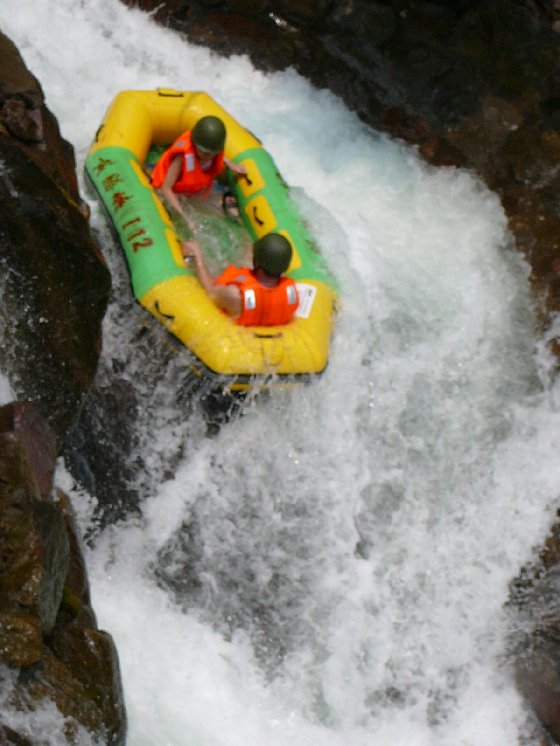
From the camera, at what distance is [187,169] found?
6.80m

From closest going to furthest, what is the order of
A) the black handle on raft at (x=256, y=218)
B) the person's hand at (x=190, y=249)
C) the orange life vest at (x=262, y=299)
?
the orange life vest at (x=262, y=299), the person's hand at (x=190, y=249), the black handle on raft at (x=256, y=218)

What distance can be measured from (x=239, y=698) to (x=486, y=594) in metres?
1.71

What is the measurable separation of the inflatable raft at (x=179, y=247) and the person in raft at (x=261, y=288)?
0.22 feet

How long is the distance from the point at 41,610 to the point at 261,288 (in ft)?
8.56

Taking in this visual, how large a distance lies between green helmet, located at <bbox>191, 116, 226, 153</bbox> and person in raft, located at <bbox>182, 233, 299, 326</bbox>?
2.91ft

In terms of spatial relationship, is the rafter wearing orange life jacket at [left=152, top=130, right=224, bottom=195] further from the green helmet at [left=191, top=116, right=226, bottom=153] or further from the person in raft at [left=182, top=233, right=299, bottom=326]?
the person in raft at [left=182, top=233, right=299, bottom=326]

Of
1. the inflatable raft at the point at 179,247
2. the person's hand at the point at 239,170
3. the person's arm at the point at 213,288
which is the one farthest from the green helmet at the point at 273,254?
the person's hand at the point at 239,170

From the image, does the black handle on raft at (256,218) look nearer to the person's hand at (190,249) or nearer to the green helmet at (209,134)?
the green helmet at (209,134)

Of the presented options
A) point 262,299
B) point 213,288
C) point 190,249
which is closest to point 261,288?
point 262,299

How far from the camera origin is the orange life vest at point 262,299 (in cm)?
610

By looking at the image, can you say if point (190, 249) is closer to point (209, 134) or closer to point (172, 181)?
point (172, 181)

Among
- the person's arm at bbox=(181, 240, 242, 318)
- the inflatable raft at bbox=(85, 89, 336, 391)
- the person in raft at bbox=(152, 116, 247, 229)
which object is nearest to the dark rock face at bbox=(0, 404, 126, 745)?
the inflatable raft at bbox=(85, 89, 336, 391)

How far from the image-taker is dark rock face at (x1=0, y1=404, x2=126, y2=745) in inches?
160

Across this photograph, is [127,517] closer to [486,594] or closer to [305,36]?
[486,594]
